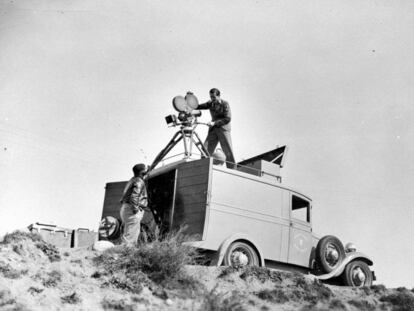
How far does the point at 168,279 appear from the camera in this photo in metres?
8.41

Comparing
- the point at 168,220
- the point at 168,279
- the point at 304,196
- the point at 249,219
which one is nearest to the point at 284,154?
the point at 304,196

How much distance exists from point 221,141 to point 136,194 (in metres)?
2.81

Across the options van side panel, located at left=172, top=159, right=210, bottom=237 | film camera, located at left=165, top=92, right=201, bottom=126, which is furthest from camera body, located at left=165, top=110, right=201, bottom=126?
van side panel, located at left=172, top=159, right=210, bottom=237

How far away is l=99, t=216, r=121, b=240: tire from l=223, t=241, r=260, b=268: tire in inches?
90.6

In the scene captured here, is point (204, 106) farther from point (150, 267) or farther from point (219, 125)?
point (150, 267)

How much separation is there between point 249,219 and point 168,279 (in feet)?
8.44

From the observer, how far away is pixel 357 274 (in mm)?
11336

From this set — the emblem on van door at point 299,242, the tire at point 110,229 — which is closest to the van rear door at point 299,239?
the emblem on van door at point 299,242

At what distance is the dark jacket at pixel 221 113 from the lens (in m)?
11.8

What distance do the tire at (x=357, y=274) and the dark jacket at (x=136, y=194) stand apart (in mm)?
4668

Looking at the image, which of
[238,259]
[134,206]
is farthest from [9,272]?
[238,259]

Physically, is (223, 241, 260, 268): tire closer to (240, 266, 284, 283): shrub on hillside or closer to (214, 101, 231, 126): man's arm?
(240, 266, 284, 283): shrub on hillside

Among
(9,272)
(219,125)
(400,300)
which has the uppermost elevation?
(219,125)

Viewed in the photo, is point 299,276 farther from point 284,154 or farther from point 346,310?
point 284,154
